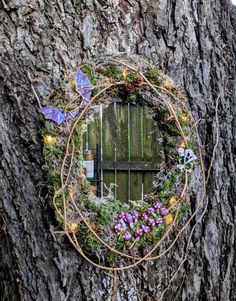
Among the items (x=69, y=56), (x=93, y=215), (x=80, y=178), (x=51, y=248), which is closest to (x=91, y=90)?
(x=69, y=56)

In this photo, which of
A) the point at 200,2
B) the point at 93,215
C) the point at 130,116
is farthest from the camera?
the point at 200,2

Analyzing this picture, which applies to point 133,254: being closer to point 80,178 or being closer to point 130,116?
point 80,178

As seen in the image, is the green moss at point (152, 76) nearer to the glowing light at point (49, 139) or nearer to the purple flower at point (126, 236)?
the glowing light at point (49, 139)

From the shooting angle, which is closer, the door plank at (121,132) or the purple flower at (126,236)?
the purple flower at (126,236)

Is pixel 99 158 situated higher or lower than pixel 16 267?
higher

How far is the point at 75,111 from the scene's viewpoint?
1.99m

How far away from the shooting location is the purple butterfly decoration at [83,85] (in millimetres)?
2008

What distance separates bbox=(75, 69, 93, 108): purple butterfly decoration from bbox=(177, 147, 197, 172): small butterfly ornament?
44cm

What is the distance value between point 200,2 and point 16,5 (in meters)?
0.81

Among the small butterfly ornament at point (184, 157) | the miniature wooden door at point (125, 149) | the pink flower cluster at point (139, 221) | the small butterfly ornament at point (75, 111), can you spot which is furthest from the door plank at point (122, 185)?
the small butterfly ornament at point (75, 111)

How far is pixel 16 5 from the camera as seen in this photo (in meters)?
2.05

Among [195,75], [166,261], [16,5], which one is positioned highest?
[16,5]

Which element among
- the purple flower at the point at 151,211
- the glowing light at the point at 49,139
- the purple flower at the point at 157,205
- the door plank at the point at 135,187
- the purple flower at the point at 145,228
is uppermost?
the glowing light at the point at 49,139

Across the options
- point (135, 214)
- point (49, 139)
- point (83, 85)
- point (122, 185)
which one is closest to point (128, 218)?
point (135, 214)
